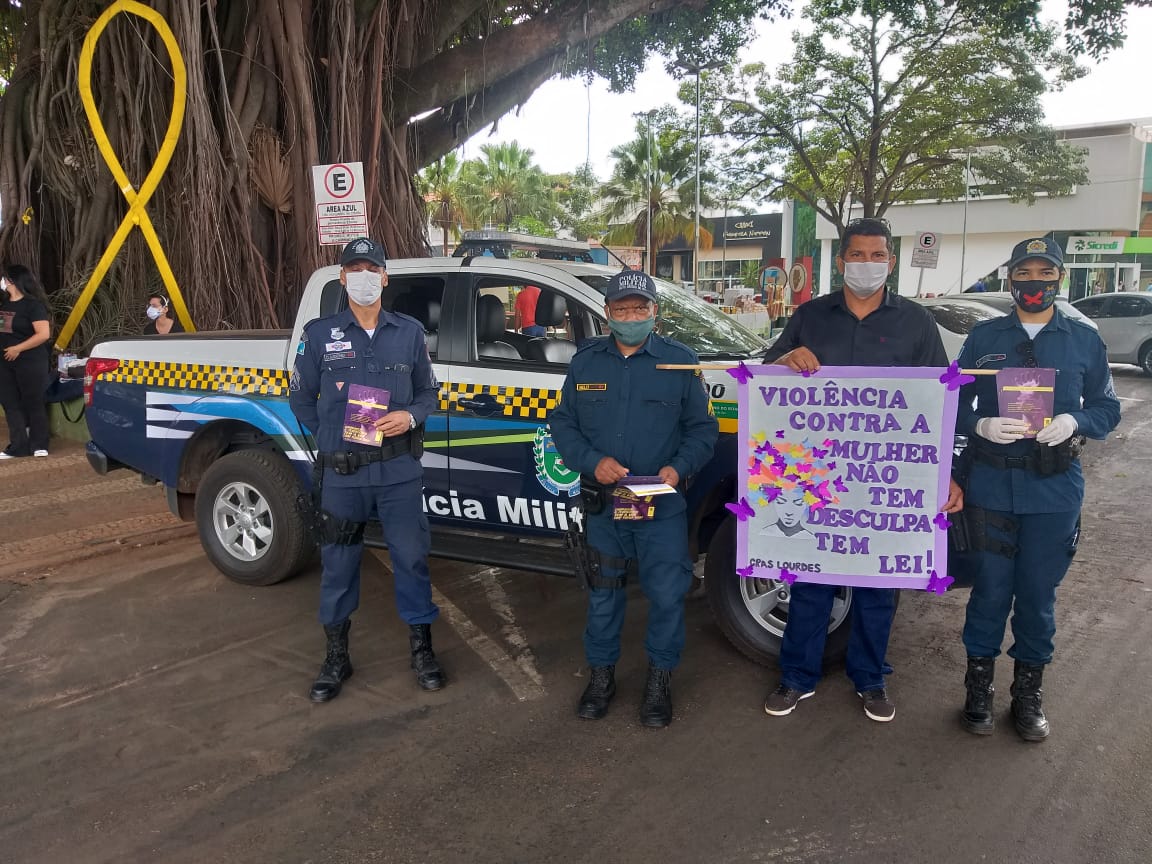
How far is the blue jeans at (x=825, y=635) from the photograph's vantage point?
11.9ft

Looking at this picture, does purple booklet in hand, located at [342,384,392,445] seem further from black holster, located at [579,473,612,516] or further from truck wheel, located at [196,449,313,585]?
truck wheel, located at [196,449,313,585]

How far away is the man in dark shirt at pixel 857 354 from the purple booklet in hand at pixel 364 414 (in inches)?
64.3

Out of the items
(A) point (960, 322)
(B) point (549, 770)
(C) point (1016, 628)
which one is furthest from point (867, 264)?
(A) point (960, 322)

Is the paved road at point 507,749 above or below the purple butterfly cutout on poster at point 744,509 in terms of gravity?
below

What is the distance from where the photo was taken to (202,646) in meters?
4.41

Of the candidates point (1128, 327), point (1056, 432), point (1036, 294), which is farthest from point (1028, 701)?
point (1128, 327)

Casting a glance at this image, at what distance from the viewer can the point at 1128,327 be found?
16234 mm

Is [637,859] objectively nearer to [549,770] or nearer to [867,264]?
[549,770]

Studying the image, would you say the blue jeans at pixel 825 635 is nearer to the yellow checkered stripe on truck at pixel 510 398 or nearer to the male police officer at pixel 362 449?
the yellow checkered stripe on truck at pixel 510 398

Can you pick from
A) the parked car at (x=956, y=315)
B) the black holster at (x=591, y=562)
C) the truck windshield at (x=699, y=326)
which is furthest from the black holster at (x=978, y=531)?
the parked car at (x=956, y=315)

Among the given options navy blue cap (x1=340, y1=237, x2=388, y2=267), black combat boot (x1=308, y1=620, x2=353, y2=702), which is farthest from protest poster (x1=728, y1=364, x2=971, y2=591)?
black combat boot (x1=308, y1=620, x2=353, y2=702)

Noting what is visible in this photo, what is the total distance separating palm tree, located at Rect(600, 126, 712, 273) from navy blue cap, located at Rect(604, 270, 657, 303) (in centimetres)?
4223

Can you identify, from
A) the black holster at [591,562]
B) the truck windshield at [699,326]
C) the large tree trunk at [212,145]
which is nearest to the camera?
the black holster at [591,562]

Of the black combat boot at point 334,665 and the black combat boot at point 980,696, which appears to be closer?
the black combat boot at point 980,696
